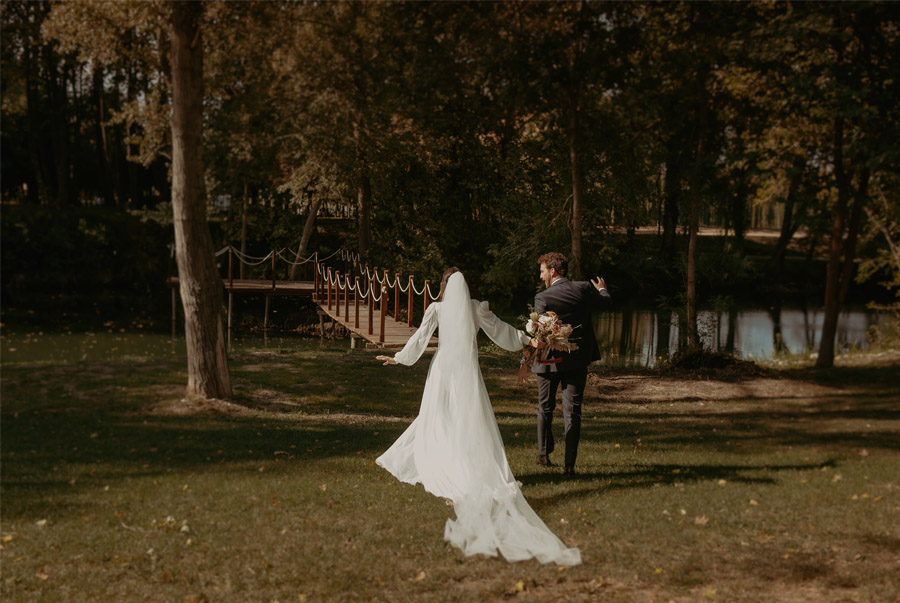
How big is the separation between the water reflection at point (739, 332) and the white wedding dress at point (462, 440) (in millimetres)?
12726

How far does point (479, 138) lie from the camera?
28.0 metres

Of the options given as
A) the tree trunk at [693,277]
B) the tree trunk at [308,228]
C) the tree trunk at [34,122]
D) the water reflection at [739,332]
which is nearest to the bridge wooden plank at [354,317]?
the tree trunk at [308,228]

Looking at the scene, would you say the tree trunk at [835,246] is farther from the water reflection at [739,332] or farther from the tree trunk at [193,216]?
the tree trunk at [193,216]

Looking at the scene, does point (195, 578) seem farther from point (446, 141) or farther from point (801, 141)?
point (446, 141)

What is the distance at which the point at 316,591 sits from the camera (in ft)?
15.9

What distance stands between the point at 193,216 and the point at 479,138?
733 inches

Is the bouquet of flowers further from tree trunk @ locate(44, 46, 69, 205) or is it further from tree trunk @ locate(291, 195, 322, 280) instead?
tree trunk @ locate(44, 46, 69, 205)

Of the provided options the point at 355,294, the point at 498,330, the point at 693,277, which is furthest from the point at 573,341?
the point at 355,294

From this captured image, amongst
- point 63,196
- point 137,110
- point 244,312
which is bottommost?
A: point 244,312

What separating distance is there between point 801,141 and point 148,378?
13.5 metres

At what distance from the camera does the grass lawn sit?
16.5 feet

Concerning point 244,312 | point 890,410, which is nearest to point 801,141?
point 890,410

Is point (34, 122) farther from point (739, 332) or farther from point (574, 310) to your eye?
point (574, 310)

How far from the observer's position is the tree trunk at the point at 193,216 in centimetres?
1057
